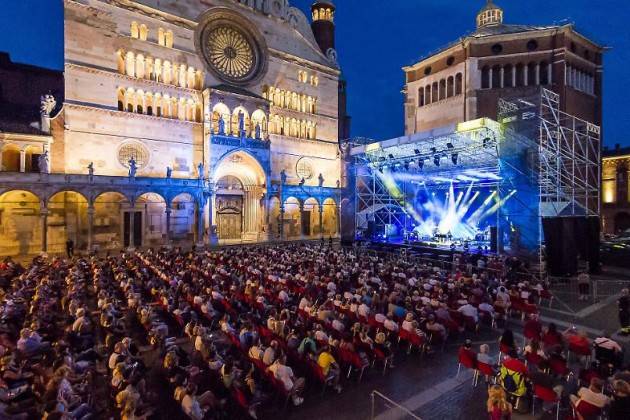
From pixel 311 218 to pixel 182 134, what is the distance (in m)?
17.5

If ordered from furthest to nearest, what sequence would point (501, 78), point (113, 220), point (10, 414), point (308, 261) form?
point (501, 78), point (113, 220), point (308, 261), point (10, 414)

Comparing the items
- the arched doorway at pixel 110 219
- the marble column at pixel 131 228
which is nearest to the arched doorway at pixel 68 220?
the arched doorway at pixel 110 219

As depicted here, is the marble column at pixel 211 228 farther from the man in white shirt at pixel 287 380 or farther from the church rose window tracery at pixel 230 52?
the man in white shirt at pixel 287 380

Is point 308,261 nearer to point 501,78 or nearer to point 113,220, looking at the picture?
point 113,220

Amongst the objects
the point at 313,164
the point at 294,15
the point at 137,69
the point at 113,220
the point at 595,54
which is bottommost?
the point at 113,220

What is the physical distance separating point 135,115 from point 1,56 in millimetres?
16933

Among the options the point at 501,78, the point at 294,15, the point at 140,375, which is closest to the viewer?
the point at 140,375

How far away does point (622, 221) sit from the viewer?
4391cm

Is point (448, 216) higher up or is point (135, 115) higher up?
point (135, 115)

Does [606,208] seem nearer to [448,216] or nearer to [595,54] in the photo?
[595,54]

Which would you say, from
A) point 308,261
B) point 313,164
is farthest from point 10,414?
point 313,164

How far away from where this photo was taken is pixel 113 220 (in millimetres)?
29578

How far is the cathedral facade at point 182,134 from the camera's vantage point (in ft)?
90.6

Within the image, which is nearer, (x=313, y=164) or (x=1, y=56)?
(x=1, y=56)
